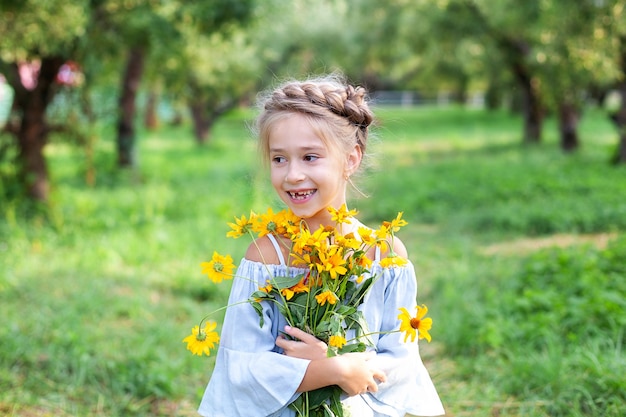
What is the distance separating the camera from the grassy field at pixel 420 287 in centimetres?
373

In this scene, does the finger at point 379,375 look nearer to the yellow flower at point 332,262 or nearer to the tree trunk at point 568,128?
the yellow flower at point 332,262

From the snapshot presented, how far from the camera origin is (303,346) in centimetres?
201

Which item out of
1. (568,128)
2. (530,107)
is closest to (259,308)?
(568,128)

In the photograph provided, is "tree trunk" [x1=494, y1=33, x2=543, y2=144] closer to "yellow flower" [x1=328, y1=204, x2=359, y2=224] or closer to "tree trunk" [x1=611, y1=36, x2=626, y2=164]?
"tree trunk" [x1=611, y1=36, x2=626, y2=164]

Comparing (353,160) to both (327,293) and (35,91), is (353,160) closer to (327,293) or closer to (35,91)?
(327,293)

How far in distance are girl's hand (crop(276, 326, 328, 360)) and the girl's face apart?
339 millimetres

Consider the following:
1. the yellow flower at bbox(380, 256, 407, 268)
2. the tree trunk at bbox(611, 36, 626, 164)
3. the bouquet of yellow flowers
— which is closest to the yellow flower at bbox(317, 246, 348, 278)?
the bouquet of yellow flowers

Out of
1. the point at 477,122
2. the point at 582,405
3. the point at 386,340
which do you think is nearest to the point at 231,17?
the point at 582,405

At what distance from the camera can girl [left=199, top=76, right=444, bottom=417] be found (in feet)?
6.58

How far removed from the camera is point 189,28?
8.29 metres

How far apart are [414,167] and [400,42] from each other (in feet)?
23.0

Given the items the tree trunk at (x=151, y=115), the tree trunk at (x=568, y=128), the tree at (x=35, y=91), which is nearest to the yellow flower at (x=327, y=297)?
the tree at (x=35, y=91)

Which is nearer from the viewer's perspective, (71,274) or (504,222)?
(71,274)

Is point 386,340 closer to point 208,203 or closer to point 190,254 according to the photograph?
point 190,254
